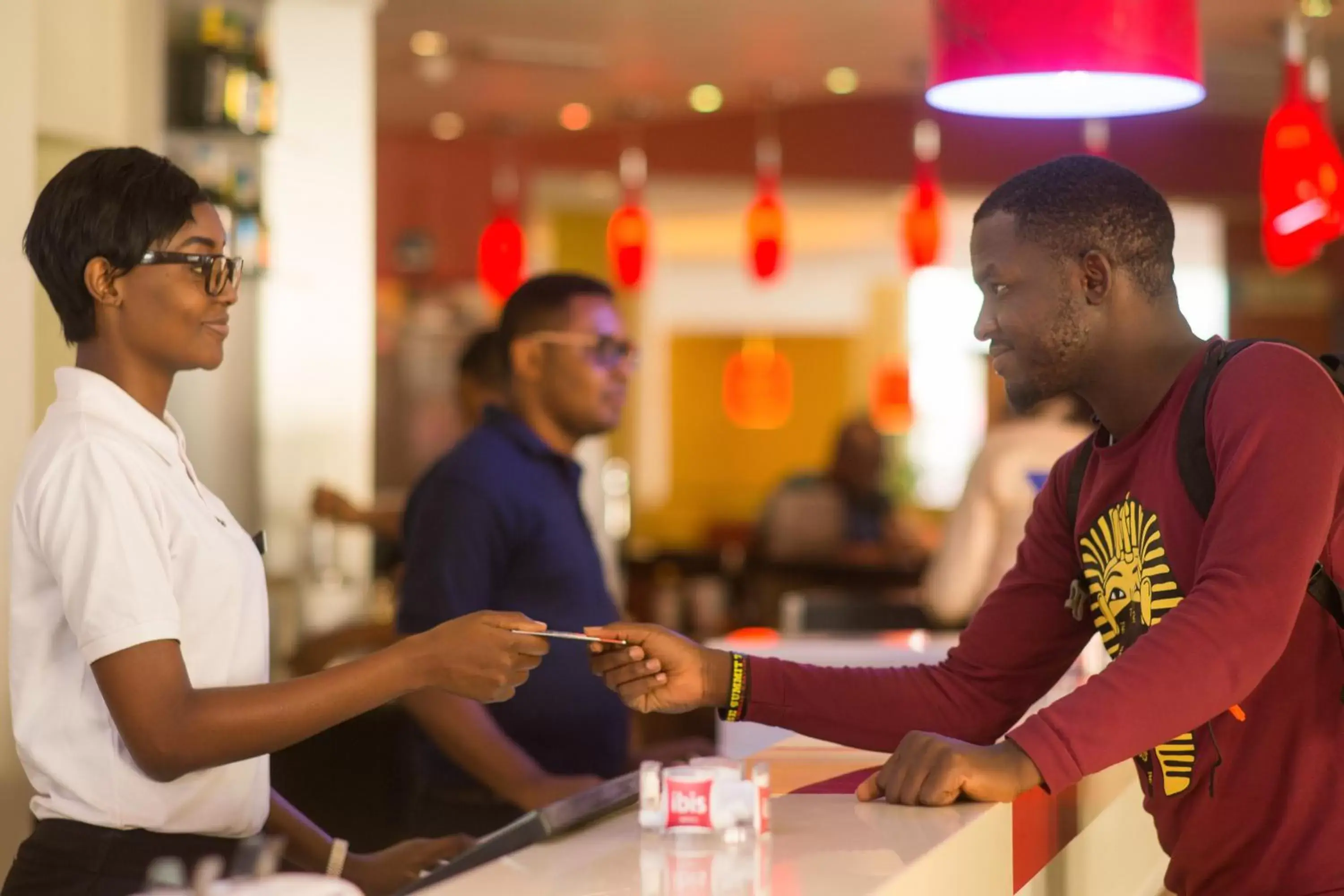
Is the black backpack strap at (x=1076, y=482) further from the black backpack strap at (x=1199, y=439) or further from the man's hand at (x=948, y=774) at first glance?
Result: the man's hand at (x=948, y=774)

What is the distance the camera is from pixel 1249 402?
1844 millimetres

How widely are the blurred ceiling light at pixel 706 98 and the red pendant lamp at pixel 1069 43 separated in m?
5.33

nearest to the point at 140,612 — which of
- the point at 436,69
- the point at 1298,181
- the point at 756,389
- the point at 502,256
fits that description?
the point at 1298,181

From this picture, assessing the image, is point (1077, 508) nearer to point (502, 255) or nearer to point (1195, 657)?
point (1195, 657)

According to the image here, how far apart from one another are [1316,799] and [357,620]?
4.08 metres

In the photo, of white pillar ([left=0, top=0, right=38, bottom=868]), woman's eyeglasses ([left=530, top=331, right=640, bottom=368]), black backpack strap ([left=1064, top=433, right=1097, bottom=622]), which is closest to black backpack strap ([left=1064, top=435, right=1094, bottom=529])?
black backpack strap ([left=1064, top=433, right=1097, bottom=622])

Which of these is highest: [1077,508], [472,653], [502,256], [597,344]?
[502,256]

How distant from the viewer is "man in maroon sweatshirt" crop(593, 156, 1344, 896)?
69.7 inches

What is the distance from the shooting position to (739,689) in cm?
218

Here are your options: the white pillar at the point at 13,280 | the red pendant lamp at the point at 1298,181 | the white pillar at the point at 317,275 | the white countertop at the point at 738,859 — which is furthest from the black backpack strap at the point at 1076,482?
the white pillar at the point at 317,275

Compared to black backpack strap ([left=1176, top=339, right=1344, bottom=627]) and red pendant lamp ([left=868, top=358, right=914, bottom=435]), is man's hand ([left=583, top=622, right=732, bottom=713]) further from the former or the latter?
red pendant lamp ([left=868, top=358, right=914, bottom=435])

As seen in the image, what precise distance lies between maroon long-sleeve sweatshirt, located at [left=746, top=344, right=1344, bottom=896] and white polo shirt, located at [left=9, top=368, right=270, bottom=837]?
67cm

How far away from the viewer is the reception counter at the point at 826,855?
61.3 inches

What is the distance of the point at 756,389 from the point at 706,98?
21.3 feet
